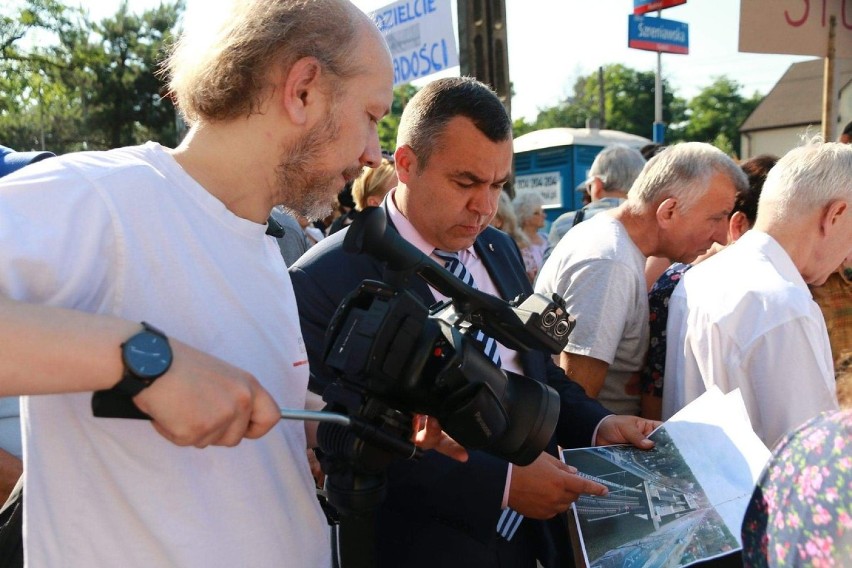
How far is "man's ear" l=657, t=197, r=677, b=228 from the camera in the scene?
3.04 meters

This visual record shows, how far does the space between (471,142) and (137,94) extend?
33358 mm

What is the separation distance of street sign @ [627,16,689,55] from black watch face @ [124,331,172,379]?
11.9 m

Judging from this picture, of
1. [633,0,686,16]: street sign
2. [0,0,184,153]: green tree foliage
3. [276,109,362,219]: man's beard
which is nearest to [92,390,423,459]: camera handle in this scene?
[276,109,362,219]: man's beard

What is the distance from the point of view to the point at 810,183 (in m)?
2.33

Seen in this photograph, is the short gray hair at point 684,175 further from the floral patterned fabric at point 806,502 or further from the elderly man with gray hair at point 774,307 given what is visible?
the floral patterned fabric at point 806,502

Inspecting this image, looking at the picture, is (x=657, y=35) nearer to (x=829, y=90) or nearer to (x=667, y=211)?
Answer: (x=829, y=90)

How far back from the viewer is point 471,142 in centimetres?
227

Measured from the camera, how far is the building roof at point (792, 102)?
141 feet

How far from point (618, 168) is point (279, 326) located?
405 cm

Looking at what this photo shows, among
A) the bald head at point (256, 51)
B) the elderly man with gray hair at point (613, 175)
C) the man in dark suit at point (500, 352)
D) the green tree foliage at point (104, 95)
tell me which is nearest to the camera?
the bald head at point (256, 51)

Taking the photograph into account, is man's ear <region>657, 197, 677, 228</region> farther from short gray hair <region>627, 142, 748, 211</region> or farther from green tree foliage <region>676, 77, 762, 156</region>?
green tree foliage <region>676, 77, 762, 156</region>

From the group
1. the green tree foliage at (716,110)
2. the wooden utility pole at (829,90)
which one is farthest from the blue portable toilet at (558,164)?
the green tree foliage at (716,110)

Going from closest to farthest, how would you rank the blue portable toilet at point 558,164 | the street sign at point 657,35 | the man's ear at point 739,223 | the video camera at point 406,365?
the video camera at point 406,365 < the man's ear at point 739,223 < the blue portable toilet at point 558,164 < the street sign at point 657,35

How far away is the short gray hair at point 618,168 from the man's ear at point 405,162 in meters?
2.98
